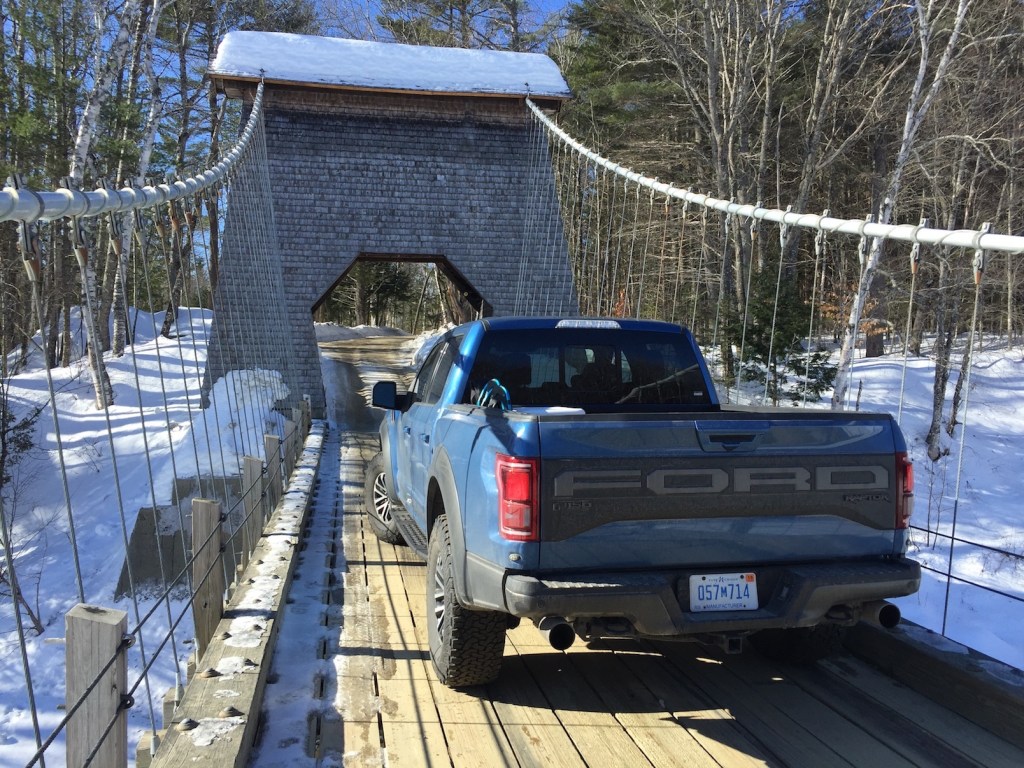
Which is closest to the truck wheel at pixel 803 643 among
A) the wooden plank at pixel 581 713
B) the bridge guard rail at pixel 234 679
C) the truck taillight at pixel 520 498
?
the wooden plank at pixel 581 713

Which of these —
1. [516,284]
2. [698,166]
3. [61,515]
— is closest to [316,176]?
[516,284]

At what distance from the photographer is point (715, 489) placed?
286 cm

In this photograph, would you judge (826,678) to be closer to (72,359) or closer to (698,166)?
(698,166)

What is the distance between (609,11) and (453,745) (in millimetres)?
20165

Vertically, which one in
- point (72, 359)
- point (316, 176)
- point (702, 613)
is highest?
point (316, 176)

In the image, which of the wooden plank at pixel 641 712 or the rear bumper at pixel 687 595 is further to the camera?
the wooden plank at pixel 641 712

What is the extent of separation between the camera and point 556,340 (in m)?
4.14

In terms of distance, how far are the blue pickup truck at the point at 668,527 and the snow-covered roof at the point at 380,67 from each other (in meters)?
14.2

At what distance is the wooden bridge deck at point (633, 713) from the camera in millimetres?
2871

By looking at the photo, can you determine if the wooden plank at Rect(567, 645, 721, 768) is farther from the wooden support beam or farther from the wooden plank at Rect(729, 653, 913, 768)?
the wooden support beam

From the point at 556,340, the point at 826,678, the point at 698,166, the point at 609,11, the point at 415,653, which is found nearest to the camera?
the point at 826,678

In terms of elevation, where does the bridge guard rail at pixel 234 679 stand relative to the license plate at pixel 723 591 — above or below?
below

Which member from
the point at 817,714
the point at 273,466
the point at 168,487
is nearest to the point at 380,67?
the point at 168,487

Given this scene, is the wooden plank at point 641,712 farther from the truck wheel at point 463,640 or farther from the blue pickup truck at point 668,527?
the truck wheel at point 463,640
